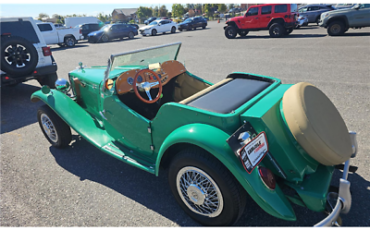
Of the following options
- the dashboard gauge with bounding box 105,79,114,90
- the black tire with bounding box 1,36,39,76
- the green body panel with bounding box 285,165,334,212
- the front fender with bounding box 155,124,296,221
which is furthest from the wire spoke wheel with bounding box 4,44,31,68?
the green body panel with bounding box 285,165,334,212

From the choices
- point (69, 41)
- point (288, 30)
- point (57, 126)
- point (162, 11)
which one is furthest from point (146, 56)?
point (162, 11)

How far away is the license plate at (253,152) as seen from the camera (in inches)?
78.0

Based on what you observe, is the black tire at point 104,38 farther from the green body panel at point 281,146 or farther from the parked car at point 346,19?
the green body panel at point 281,146

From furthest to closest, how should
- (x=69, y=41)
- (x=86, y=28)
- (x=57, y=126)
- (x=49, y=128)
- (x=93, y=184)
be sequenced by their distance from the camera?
(x=86, y=28) → (x=69, y=41) → (x=49, y=128) → (x=57, y=126) → (x=93, y=184)

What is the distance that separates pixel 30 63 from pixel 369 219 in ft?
22.1

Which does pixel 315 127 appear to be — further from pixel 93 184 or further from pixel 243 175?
pixel 93 184

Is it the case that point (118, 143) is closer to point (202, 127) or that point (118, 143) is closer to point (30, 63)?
point (202, 127)

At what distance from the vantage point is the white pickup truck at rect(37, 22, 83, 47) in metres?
17.2

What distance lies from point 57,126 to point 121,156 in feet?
4.61

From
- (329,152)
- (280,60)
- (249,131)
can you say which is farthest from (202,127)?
(280,60)

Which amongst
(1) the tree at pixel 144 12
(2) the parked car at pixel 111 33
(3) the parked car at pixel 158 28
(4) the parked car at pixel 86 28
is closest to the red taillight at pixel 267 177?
(2) the parked car at pixel 111 33

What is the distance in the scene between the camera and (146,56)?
11.4 ft

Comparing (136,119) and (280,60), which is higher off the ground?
(136,119)

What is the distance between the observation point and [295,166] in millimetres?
2172
